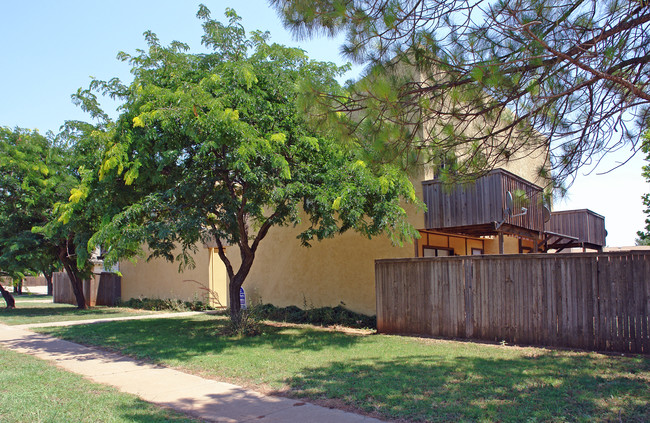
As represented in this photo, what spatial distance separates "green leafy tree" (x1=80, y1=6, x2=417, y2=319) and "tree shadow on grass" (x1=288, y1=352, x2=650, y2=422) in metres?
3.66

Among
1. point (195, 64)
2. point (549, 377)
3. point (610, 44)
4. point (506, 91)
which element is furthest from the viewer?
point (195, 64)

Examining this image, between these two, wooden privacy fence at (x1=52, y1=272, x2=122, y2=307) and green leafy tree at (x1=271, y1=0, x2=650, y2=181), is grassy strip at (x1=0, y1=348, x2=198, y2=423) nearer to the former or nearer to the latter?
green leafy tree at (x1=271, y1=0, x2=650, y2=181)

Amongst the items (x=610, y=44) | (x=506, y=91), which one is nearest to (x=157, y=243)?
(x=506, y=91)

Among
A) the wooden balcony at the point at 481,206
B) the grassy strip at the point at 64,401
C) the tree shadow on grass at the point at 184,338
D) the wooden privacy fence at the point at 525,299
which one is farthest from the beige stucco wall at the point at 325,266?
the grassy strip at the point at 64,401

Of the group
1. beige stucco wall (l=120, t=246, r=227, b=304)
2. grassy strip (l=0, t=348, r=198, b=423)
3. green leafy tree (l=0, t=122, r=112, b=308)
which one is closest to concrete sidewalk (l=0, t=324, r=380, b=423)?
grassy strip (l=0, t=348, r=198, b=423)

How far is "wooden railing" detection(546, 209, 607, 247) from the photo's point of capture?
18.7m

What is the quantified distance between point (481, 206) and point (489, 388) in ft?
21.6

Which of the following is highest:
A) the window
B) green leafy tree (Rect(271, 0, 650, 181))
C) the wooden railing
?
green leafy tree (Rect(271, 0, 650, 181))

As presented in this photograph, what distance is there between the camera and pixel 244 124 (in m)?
10.2

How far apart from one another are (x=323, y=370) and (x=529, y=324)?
4.64 metres

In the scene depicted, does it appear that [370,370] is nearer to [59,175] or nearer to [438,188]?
[438,188]

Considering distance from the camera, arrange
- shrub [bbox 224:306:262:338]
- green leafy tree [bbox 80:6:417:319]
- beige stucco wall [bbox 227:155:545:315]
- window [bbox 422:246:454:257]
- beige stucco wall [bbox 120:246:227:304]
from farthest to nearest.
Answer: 1. beige stucco wall [bbox 120:246:227:304]
2. window [bbox 422:246:454:257]
3. beige stucco wall [bbox 227:155:545:315]
4. shrub [bbox 224:306:262:338]
5. green leafy tree [bbox 80:6:417:319]

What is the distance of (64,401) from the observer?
21.9ft

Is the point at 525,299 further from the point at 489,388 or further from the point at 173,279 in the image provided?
the point at 173,279
